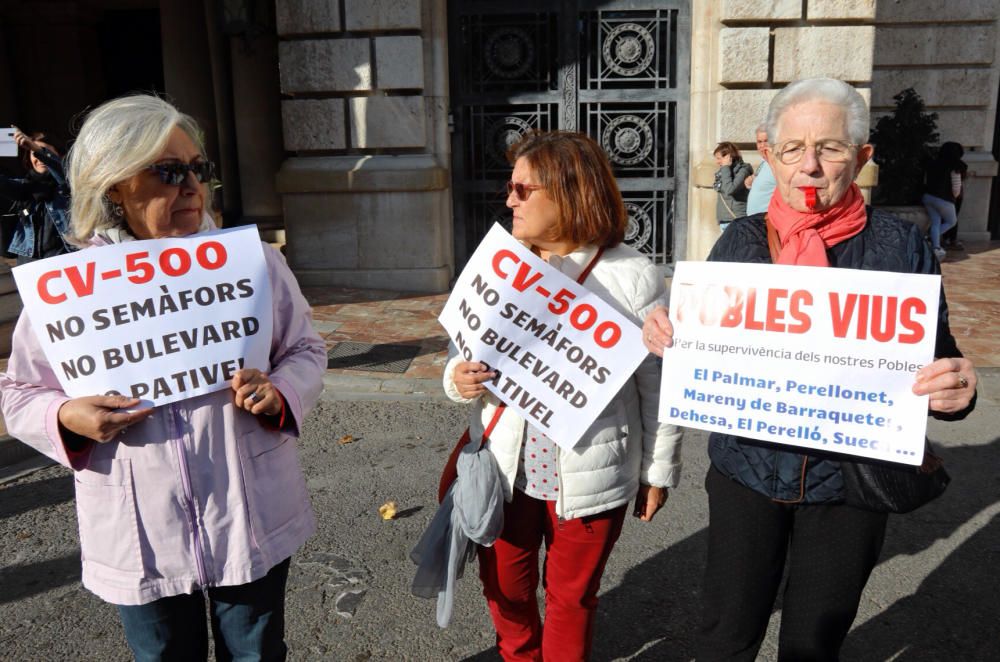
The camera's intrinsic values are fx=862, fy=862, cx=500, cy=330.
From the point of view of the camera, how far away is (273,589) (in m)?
2.11

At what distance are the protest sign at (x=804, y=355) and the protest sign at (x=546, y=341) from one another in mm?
235

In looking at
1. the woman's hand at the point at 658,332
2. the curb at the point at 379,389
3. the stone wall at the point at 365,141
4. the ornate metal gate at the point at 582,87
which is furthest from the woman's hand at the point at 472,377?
the ornate metal gate at the point at 582,87

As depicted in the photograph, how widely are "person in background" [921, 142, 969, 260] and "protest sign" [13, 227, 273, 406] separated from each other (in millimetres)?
11744

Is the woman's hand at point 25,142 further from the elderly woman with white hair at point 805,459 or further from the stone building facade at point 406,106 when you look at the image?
the elderly woman with white hair at point 805,459

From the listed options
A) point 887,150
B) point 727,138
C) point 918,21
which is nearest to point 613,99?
point 727,138

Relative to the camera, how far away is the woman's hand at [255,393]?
194cm

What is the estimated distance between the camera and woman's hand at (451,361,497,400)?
2.37m

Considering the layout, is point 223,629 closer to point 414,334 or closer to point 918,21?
point 414,334

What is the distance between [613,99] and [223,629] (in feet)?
28.9

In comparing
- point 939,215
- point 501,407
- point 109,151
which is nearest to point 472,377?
point 501,407

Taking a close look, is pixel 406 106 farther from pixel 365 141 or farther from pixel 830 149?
pixel 830 149

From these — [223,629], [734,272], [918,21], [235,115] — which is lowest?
[223,629]

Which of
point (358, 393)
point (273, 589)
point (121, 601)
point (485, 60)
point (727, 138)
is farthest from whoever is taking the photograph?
point (485, 60)

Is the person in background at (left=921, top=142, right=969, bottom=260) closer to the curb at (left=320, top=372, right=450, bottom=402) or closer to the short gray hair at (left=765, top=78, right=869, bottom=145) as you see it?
the curb at (left=320, top=372, right=450, bottom=402)
